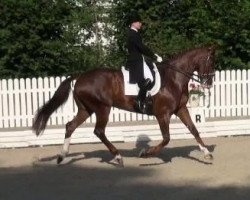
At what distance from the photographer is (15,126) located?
15.7m

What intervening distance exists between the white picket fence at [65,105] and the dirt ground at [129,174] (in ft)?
5.67

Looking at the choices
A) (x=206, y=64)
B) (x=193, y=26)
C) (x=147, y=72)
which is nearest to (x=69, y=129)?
(x=147, y=72)

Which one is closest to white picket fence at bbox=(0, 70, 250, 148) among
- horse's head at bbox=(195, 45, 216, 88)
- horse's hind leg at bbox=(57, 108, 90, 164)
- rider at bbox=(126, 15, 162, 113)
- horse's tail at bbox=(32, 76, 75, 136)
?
horse's tail at bbox=(32, 76, 75, 136)

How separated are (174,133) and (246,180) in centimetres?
475

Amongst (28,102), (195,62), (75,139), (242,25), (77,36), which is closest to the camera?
(195,62)

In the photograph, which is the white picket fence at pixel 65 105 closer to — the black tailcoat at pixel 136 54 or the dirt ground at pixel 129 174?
the dirt ground at pixel 129 174

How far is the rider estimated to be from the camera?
1148 cm

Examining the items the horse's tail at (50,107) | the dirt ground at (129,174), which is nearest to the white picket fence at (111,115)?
the dirt ground at (129,174)

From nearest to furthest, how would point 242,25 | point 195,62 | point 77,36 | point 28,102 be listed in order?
point 195,62 → point 28,102 → point 242,25 → point 77,36

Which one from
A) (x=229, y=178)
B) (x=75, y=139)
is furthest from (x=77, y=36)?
(x=229, y=178)

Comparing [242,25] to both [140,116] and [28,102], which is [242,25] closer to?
[140,116]

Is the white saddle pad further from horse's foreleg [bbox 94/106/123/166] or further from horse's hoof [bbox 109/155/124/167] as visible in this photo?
horse's hoof [bbox 109/155/124/167]

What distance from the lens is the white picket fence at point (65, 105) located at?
614 inches

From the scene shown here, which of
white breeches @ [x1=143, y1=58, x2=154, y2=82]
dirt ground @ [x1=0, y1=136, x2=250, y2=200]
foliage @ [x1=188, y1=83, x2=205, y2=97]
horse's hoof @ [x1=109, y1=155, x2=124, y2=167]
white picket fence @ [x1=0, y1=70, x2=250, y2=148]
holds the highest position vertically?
white breeches @ [x1=143, y1=58, x2=154, y2=82]
